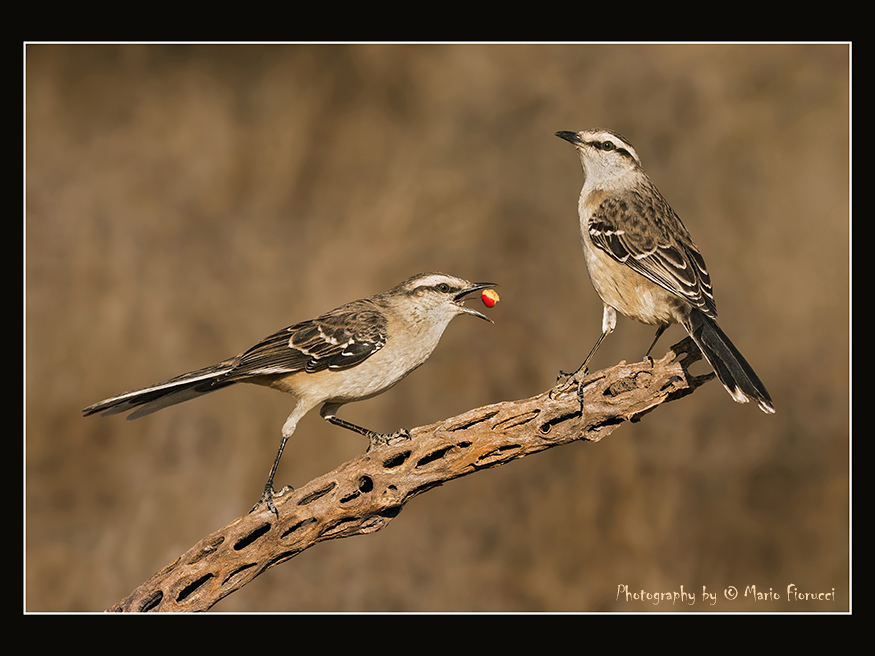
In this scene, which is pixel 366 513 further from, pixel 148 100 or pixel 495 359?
pixel 148 100

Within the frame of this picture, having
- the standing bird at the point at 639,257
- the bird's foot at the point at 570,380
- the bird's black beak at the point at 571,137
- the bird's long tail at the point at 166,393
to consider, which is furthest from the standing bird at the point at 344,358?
the bird's black beak at the point at 571,137

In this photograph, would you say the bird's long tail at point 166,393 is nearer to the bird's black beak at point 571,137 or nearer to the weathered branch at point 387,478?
the weathered branch at point 387,478

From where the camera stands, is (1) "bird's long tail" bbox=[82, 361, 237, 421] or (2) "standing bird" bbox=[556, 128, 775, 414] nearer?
(1) "bird's long tail" bbox=[82, 361, 237, 421]

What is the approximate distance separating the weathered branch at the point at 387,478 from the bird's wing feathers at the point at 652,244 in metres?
0.57

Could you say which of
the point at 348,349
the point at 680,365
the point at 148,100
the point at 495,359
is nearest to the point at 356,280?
the point at 495,359

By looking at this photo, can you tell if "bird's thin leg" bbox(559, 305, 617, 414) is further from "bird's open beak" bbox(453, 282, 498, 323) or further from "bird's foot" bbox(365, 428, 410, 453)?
"bird's foot" bbox(365, 428, 410, 453)

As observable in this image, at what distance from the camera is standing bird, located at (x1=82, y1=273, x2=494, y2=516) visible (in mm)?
4121

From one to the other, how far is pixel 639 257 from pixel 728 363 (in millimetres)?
914

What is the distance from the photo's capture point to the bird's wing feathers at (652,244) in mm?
4223

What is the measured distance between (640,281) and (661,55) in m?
5.23

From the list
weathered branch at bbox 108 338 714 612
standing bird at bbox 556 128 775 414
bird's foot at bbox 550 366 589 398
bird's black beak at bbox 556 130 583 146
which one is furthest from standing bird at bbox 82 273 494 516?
bird's black beak at bbox 556 130 583 146

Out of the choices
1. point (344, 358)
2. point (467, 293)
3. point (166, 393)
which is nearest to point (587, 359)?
point (467, 293)

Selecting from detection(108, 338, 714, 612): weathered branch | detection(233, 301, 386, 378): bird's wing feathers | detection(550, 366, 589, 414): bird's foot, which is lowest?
detection(108, 338, 714, 612): weathered branch

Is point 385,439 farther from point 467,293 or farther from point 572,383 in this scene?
point 572,383
